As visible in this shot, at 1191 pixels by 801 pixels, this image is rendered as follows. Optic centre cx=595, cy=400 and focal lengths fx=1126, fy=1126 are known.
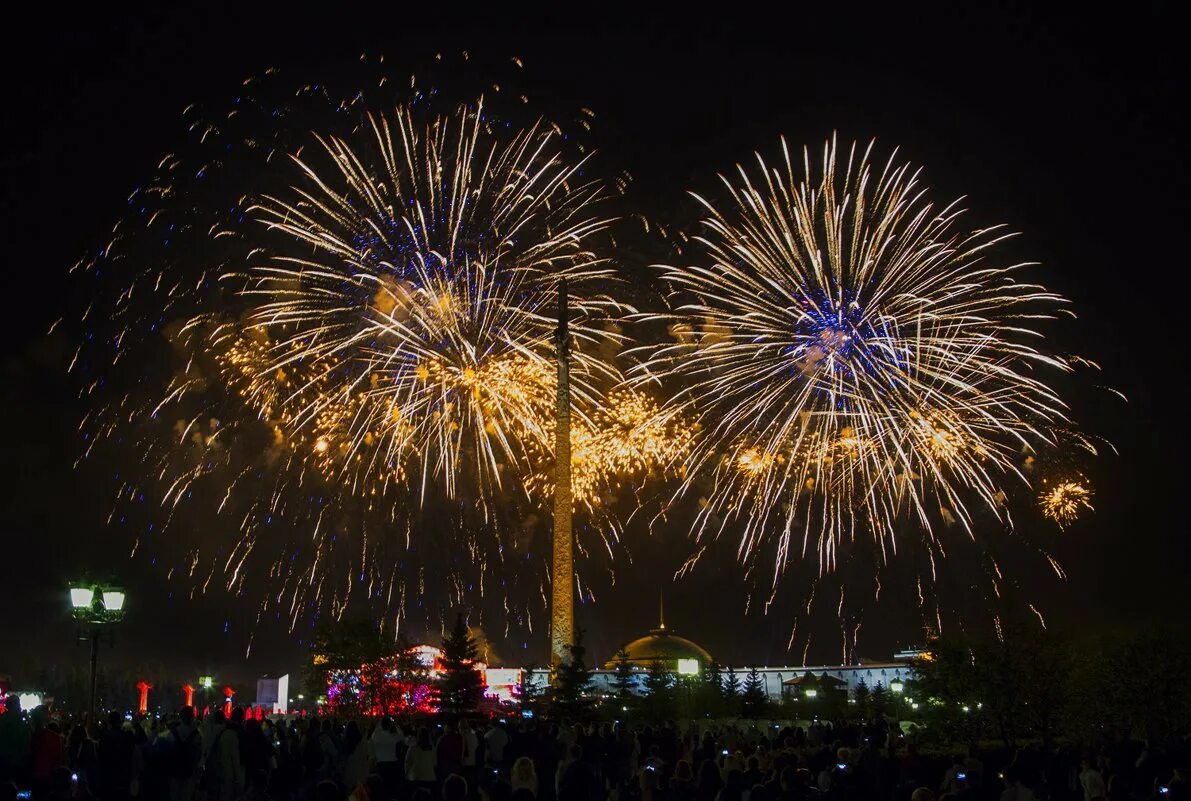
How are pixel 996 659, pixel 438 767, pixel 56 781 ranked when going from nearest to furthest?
pixel 56 781 < pixel 438 767 < pixel 996 659

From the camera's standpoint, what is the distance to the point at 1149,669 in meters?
30.6

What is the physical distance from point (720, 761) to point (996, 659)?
1452cm

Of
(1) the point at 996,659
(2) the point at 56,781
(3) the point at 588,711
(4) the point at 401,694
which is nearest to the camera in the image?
(2) the point at 56,781

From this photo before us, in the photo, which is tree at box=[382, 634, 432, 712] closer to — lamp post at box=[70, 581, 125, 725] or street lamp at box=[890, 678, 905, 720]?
street lamp at box=[890, 678, 905, 720]

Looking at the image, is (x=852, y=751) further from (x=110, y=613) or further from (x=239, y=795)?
(x=110, y=613)

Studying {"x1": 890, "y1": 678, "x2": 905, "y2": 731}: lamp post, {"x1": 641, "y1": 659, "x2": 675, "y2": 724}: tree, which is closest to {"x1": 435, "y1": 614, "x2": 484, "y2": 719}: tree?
{"x1": 641, "y1": 659, "x2": 675, "y2": 724}: tree

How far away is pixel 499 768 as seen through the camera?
19.6 meters

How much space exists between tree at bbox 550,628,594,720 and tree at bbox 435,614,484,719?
8.35 m

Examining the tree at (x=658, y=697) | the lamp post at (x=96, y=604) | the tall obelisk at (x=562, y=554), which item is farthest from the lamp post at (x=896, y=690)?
the lamp post at (x=96, y=604)

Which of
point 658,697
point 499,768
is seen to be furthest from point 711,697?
point 499,768

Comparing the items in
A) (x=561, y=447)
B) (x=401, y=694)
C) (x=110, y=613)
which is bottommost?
(x=401, y=694)

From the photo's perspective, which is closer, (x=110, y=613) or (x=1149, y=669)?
(x=110, y=613)

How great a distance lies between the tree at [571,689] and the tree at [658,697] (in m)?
21.4

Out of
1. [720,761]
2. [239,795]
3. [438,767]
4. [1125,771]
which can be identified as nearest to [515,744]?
[438,767]
